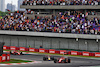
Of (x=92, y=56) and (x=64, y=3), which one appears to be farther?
(x=64, y=3)

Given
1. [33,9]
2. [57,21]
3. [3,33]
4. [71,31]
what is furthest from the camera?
[33,9]

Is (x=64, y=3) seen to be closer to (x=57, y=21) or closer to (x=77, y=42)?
(x=57, y=21)

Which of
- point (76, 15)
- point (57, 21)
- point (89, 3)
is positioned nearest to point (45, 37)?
point (57, 21)

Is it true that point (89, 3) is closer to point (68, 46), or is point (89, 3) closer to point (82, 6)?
point (82, 6)

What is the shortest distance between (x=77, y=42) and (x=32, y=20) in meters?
11.5

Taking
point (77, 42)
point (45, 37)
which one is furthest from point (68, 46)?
point (45, 37)

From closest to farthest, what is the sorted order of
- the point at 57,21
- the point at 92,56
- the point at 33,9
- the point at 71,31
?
the point at 92,56
the point at 71,31
the point at 57,21
the point at 33,9

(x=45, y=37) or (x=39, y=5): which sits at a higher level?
(x=39, y=5)

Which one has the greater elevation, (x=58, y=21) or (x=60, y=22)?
(x=58, y=21)

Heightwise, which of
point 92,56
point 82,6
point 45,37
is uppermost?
point 82,6

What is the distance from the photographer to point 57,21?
4719 cm

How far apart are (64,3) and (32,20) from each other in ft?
26.2

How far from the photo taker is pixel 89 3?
48.2 metres

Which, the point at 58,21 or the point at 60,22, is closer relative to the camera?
the point at 60,22
